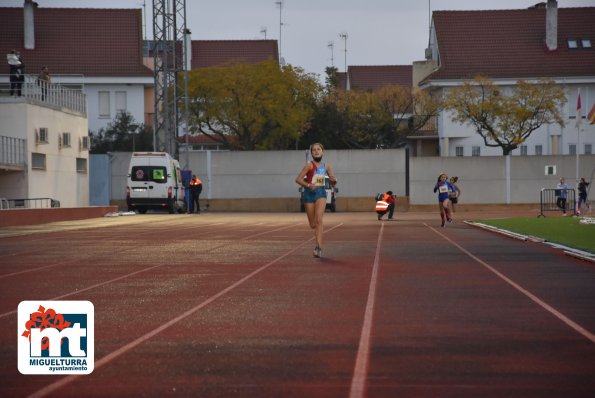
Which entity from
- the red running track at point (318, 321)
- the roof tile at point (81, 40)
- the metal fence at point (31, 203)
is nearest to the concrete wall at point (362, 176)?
the metal fence at point (31, 203)

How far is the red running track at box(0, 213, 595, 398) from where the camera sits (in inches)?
300

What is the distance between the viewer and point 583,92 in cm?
7450

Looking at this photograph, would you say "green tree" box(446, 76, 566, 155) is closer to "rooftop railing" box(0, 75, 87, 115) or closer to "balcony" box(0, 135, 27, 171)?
"rooftop railing" box(0, 75, 87, 115)

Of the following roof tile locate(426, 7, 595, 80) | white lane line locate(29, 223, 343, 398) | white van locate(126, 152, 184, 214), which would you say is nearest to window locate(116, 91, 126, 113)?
roof tile locate(426, 7, 595, 80)

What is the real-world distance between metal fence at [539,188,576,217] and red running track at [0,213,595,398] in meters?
24.2

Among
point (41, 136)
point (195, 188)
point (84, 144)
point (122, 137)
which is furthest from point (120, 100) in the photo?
point (41, 136)

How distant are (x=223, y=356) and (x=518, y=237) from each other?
1827cm

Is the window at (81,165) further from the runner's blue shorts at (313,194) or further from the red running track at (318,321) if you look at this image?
the runner's blue shorts at (313,194)

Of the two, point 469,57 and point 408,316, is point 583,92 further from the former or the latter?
point 408,316

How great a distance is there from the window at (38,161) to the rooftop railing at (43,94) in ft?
6.77

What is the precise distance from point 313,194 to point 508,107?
4921 centimetres

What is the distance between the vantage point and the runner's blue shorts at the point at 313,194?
787 inches

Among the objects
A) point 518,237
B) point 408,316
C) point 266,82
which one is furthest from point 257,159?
point 408,316

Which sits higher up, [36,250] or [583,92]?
A: [583,92]
